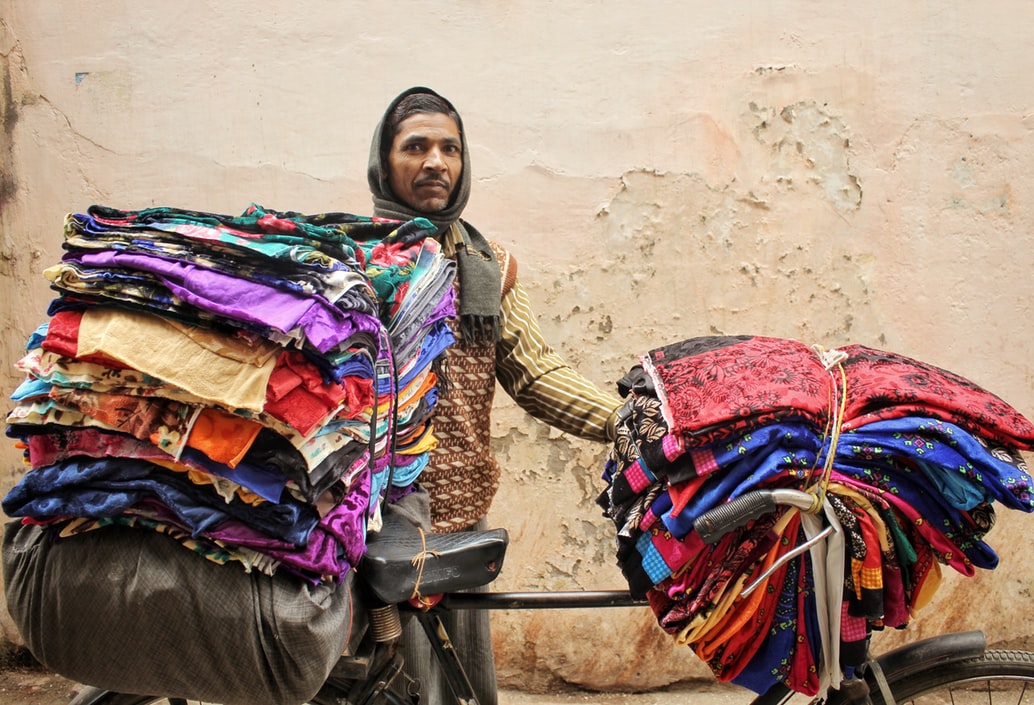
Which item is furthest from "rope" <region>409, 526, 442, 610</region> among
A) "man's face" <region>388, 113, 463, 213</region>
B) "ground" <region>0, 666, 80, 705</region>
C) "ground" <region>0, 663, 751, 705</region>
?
"ground" <region>0, 666, 80, 705</region>

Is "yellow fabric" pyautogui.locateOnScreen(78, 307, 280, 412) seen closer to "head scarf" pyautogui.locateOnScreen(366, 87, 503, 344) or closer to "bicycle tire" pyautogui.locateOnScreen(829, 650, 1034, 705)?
"head scarf" pyautogui.locateOnScreen(366, 87, 503, 344)

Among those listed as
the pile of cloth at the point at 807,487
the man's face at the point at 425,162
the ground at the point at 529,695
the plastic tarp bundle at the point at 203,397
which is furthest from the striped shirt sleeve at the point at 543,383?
the ground at the point at 529,695

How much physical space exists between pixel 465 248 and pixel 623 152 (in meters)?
1.27

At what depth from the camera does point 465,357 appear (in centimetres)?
198

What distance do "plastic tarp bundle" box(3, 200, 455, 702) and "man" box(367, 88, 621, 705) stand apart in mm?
614

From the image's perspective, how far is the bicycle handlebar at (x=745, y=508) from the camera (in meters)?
1.27

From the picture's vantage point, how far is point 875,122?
3021 millimetres

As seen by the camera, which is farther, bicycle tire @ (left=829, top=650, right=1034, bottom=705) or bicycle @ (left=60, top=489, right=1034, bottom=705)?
bicycle tire @ (left=829, top=650, right=1034, bottom=705)

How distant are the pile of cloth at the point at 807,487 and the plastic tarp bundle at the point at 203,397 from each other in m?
0.53

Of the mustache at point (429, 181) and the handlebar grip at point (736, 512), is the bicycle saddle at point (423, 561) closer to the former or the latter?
the handlebar grip at point (736, 512)

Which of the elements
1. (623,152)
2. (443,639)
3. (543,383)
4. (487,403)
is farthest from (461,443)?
(623,152)

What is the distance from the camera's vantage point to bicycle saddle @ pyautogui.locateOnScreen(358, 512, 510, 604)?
1488 millimetres

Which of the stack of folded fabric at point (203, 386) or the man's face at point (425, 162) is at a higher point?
the man's face at point (425, 162)

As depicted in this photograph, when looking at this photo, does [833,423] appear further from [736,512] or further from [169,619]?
[169,619]
